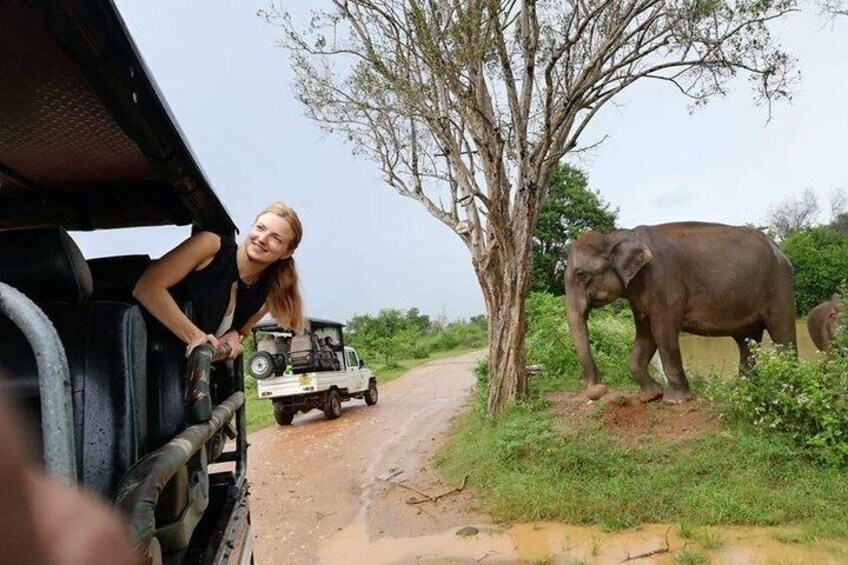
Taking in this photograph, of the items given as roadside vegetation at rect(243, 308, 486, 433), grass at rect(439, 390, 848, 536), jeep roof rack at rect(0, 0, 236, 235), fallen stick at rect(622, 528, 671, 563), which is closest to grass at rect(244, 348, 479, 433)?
roadside vegetation at rect(243, 308, 486, 433)

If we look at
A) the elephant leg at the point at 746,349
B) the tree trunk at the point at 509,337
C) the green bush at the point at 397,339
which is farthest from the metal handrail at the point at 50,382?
the green bush at the point at 397,339

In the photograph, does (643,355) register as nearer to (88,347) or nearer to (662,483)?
(662,483)

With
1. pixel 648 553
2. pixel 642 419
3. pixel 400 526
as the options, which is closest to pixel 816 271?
pixel 642 419

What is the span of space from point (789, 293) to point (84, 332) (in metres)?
7.78

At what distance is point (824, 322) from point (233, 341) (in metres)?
8.71

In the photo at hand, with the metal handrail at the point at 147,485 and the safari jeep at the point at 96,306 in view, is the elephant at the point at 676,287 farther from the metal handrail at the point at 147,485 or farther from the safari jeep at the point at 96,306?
the metal handrail at the point at 147,485

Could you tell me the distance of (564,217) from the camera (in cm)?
2966

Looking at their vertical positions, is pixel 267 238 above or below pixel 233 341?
above

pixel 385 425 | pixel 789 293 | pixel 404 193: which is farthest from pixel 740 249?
pixel 385 425

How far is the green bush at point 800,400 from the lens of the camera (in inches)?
207

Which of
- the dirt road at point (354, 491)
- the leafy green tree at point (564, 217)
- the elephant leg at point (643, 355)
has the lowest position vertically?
the dirt road at point (354, 491)

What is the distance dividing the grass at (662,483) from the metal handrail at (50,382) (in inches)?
181

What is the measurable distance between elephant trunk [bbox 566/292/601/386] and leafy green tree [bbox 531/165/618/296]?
844 inches

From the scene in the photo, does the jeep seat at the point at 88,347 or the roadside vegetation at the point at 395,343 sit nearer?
the jeep seat at the point at 88,347
